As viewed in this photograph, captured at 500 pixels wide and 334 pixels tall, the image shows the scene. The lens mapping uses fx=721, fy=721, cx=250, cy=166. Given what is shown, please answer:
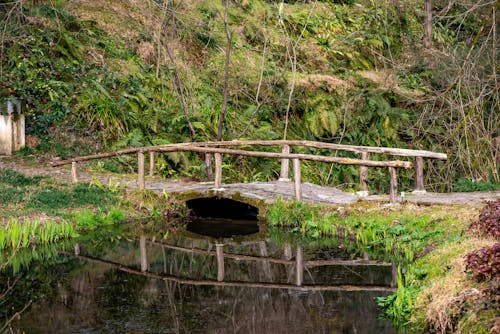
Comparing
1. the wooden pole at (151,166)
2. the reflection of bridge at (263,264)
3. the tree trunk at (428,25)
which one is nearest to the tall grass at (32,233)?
the reflection of bridge at (263,264)

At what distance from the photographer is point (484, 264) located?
326 inches

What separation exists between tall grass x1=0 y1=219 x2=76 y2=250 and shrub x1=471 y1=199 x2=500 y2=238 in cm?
728

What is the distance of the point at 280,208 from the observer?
14727 mm

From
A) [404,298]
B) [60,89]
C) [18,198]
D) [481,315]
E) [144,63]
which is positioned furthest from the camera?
[144,63]

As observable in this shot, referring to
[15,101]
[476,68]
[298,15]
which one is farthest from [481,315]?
[298,15]

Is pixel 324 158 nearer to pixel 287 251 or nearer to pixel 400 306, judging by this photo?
pixel 287 251

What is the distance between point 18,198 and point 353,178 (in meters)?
10.2

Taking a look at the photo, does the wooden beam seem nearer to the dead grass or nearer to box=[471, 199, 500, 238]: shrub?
box=[471, 199, 500, 238]: shrub

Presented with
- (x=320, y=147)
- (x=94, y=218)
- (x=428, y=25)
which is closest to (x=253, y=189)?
(x=320, y=147)

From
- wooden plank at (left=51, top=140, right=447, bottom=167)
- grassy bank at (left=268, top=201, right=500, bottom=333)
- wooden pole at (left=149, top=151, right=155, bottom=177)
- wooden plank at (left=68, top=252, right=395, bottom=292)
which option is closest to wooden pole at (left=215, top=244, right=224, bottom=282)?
wooden plank at (left=68, top=252, right=395, bottom=292)

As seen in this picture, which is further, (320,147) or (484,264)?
(320,147)

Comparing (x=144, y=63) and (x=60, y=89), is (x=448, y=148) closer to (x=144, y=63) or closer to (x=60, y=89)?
(x=144, y=63)

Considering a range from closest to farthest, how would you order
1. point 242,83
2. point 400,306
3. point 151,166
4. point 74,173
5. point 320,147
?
point 400,306
point 320,147
point 74,173
point 151,166
point 242,83

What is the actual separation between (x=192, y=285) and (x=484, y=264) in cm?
427
